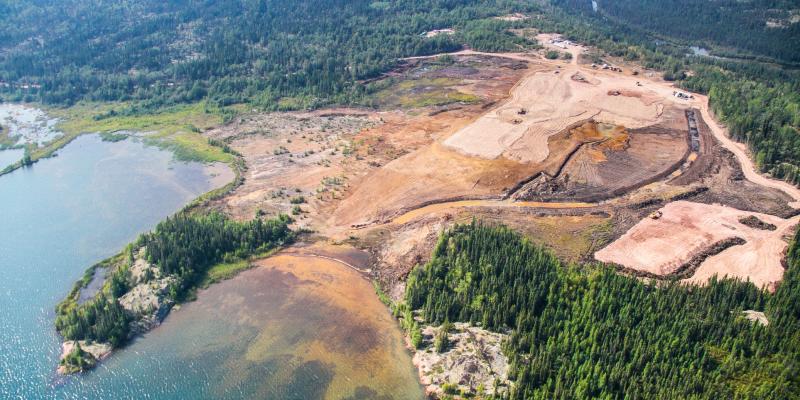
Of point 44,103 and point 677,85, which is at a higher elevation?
point 677,85

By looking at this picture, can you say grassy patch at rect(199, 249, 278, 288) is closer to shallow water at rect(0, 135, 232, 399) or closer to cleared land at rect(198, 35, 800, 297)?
cleared land at rect(198, 35, 800, 297)

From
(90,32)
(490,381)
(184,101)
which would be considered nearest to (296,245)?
(490,381)

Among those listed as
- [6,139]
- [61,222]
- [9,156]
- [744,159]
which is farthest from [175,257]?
[744,159]

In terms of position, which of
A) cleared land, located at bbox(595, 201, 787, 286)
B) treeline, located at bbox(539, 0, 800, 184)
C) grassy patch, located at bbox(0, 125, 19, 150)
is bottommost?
grassy patch, located at bbox(0, 125, 19, 150)

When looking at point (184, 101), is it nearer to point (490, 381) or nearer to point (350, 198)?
point (350, 198)

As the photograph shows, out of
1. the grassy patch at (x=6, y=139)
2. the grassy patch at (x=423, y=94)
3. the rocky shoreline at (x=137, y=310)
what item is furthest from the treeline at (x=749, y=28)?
the grassy patch at (x=6, y=139)

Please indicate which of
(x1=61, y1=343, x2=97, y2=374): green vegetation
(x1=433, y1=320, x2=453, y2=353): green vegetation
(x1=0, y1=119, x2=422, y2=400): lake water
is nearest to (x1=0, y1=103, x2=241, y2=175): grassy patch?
(x1=0, y1=119, x2=422, y2=400): lake water

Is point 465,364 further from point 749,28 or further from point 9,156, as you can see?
point 749,28
